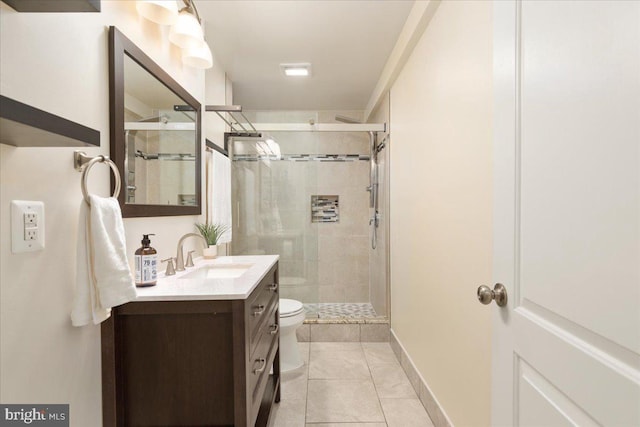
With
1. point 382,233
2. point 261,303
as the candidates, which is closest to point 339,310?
point 382,233

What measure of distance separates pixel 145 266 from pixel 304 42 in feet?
6.73

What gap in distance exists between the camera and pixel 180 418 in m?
1.19

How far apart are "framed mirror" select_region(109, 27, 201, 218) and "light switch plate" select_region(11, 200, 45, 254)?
1.19 feet

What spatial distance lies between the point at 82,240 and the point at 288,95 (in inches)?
119

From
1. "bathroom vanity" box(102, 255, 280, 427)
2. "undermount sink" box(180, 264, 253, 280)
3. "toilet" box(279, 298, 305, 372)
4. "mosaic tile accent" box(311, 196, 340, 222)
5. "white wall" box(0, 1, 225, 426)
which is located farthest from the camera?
"mosaic tile accent" box(311, 196, 340, 222)

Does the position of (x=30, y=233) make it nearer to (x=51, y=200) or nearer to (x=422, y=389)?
(x=51, y=200)

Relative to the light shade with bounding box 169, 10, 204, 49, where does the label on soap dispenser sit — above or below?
below

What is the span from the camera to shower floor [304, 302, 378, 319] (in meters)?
3.17

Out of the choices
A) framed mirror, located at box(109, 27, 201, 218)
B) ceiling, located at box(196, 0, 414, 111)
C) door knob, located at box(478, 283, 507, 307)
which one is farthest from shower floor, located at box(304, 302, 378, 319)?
door knob, located at box(478, 283, 507, 307)

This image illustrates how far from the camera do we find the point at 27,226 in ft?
2.69

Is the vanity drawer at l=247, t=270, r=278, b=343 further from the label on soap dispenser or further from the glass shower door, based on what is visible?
the glass shower door

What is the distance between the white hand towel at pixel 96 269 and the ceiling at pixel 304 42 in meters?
1.74

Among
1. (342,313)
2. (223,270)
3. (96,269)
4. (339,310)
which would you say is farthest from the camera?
(339,310)

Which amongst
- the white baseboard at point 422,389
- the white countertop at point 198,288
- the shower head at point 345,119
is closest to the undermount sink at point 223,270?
the white countertop at point 198,288
